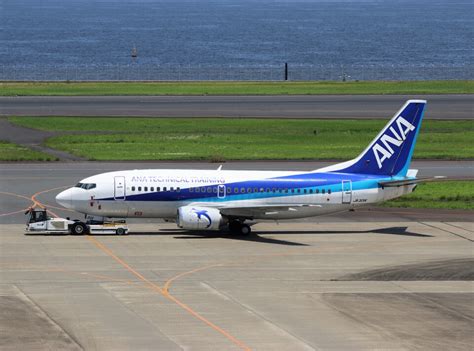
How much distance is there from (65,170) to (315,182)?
31986 millimetres

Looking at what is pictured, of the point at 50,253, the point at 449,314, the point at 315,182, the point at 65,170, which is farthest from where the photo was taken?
the point at 65,170

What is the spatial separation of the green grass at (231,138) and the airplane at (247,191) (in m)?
30.8

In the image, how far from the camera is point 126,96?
15275cm

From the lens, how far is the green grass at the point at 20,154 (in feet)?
329

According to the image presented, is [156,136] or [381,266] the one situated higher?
[156,136]

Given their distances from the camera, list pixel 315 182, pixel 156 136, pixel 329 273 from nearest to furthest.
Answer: pixel 329 273 < pixel 315 182 < pixel 156 136

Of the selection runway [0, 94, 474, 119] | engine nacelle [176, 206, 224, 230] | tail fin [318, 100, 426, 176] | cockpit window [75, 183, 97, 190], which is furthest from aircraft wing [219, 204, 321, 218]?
runway [0, 94, 474, 119]

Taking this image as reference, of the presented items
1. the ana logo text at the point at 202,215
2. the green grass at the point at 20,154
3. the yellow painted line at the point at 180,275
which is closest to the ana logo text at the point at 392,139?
the ana logo text at the point at 202,215

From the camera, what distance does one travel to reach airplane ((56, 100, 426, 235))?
6838cm

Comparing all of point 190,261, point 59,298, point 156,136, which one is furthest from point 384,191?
point 156,136

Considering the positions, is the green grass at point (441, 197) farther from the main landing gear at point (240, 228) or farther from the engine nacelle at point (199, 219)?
the engine nacelle at point (199, 219)

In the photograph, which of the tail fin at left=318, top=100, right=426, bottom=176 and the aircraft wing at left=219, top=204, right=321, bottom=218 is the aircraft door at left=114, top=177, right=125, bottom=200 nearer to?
the aircraft wing at left=219, top=204, right=321, bottom=218

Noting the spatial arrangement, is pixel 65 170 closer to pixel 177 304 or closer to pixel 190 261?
pixel 190 261

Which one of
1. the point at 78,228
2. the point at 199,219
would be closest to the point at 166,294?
the point at 199,219
